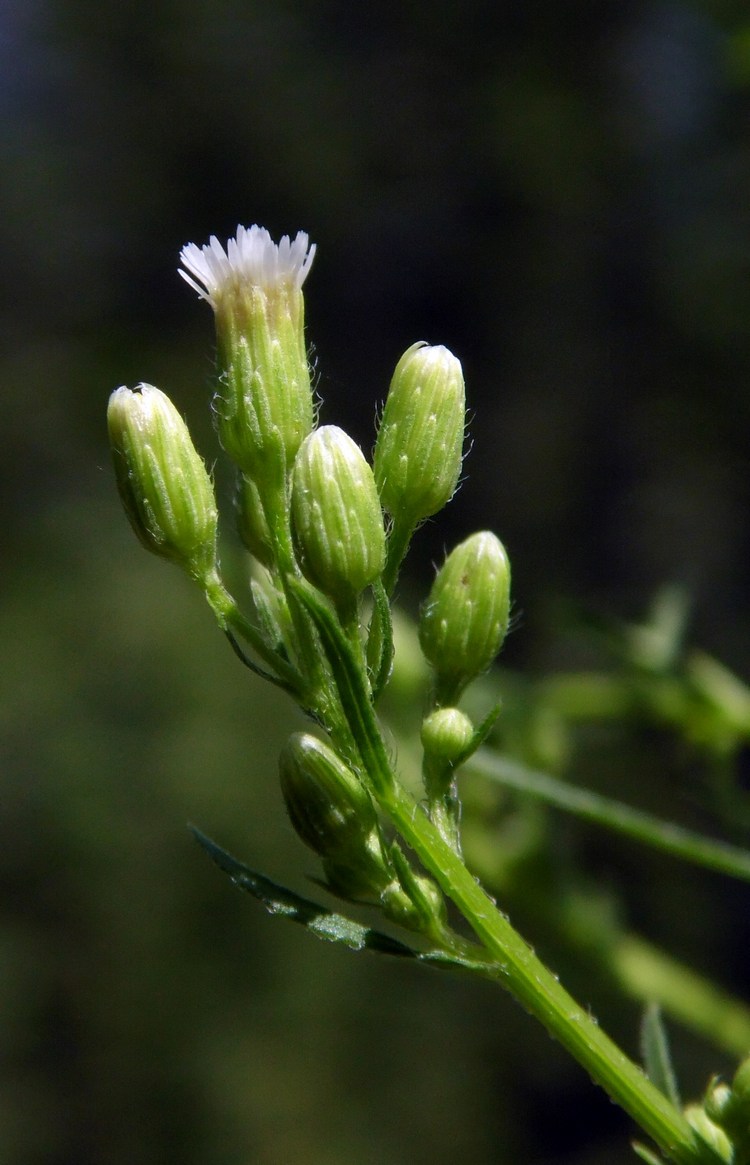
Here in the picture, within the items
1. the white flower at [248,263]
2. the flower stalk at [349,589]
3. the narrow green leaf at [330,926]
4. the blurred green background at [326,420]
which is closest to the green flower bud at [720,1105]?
the flower stalk at [349,589]

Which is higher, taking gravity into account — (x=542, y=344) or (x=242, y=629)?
(x=542, y=344)

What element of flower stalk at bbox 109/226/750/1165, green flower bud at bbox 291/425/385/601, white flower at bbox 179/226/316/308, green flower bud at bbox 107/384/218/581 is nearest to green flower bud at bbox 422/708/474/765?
flower stalk at bbox 109/226/750/1165

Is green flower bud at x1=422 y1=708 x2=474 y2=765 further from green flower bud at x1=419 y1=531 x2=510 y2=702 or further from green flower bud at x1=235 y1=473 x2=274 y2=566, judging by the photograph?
green flower bud at x1=235 y1=473 x2=274 y2=566

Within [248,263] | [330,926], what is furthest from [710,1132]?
[248,263]

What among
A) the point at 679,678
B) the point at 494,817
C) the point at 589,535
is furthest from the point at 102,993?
the point at 679,678

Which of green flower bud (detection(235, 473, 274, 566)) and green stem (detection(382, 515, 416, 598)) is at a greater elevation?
green flower bud (detection(235, 473, 274, 566))

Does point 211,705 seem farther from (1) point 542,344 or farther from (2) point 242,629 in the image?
(2) point 242,629

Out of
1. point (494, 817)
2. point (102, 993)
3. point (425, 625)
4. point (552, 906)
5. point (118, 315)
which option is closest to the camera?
point (425, 625)
